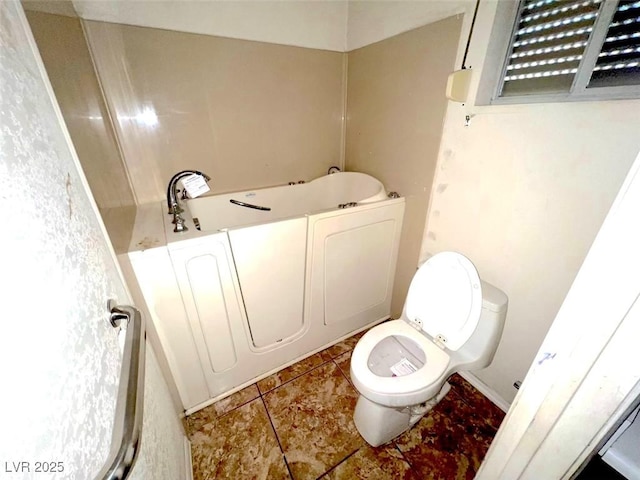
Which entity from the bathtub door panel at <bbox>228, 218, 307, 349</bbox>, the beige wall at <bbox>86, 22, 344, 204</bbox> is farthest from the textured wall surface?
the beige wall at <bbox>86, 22, 344, 204</bbox>

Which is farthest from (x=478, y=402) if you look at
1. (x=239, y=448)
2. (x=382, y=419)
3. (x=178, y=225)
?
(x=178, y=225)

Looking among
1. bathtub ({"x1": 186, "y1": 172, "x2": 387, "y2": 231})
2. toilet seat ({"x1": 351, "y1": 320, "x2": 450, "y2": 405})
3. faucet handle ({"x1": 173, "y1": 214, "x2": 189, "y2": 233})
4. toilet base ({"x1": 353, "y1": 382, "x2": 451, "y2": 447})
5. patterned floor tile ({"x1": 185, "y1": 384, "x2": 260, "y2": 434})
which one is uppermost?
faucet handle ({"x1": 173, "y1": 214, "x2": 189, "y2": 233})

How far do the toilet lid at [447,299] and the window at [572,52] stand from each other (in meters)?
0.76

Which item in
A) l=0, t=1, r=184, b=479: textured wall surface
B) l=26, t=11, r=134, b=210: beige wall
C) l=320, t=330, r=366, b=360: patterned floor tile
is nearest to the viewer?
l=0, t=1, r=184, b=479: textured wall surface

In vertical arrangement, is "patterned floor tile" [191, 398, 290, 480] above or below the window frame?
below

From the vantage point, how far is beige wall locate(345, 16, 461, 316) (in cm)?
133

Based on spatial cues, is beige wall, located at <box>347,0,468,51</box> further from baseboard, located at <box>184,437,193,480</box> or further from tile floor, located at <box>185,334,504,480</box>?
baseboard, located at <box>184,437,193,480</box>

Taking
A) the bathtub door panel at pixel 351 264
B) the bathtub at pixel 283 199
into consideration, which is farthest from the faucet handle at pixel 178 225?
the bathtub door panel at pixel 351 264

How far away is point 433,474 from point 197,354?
1.20 m

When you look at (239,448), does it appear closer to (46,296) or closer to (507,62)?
(46,296)

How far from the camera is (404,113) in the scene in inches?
60.9

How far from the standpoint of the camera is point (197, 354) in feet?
4.14

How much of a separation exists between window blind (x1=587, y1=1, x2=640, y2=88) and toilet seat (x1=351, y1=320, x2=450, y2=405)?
120cm

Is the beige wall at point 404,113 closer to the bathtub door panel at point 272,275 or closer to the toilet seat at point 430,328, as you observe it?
the toilet seat at point 430,328
